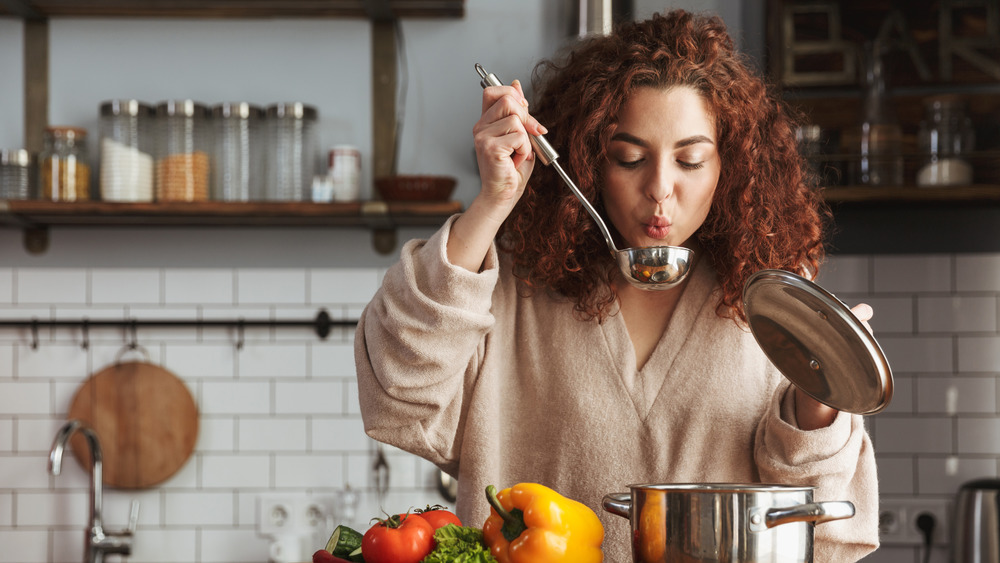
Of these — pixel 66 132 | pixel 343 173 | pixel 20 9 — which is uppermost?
pixel 20 9

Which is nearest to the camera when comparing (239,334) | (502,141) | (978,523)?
(502,141)

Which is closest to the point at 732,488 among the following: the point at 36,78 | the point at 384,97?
the point at 384,97

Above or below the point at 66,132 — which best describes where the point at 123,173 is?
below

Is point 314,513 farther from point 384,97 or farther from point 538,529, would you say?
point 538,529

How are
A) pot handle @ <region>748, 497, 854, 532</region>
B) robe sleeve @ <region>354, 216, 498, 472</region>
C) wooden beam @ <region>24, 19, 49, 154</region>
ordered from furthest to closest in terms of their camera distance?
1. wooden beam @ <region>24, 19, 49, 154</region>
2. robe sleeve @ <region>354, 216, 498, 472</region>
3. pot handle @ <region>748, 497, 854, 532</region>

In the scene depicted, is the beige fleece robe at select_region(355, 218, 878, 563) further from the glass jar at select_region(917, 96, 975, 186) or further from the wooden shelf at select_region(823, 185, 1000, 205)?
the glass jar at select_region(917, 96, 975, 186)

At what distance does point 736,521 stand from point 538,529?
0.64 feet

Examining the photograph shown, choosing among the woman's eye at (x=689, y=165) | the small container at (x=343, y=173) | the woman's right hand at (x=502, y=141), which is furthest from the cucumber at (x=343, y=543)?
the small container at (x=343, y=173)

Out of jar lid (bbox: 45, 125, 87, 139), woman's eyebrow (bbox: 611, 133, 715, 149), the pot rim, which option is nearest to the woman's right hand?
woman's eyebrow (bbox: 611, 133, 715, 149)

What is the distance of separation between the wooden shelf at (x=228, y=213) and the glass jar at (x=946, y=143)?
1182 millimetres

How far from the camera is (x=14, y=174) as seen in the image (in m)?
2.44

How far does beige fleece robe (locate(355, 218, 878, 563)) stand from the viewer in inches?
43.0

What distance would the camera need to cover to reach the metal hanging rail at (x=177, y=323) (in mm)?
2549

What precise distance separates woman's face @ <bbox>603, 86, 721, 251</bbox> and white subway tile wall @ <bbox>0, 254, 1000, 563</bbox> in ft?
4.60
